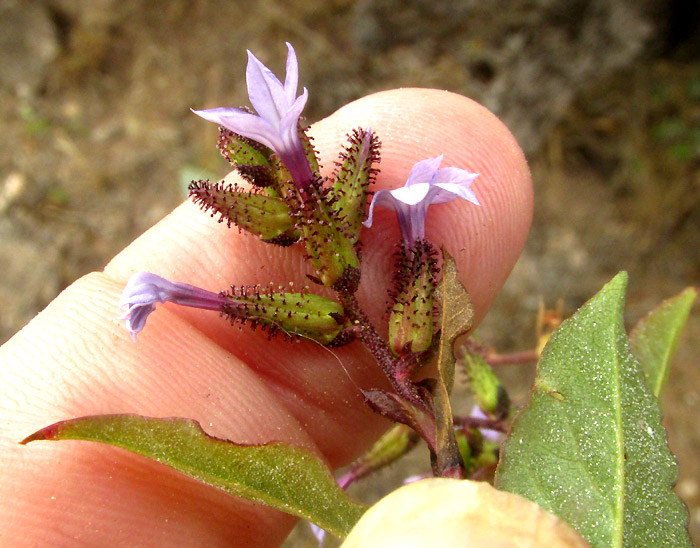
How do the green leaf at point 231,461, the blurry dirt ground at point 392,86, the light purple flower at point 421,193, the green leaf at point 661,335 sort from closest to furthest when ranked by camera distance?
the green leaf at point 231,461
the light purple flower at point 421,193
the green leaf at point 661,335
the blurry dirt ground at point 392,86

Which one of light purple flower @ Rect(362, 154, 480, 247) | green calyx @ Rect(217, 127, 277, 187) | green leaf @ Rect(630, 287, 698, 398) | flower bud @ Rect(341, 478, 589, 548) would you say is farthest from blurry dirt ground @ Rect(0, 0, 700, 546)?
flower bud @ Rect(341, 478, 589, 548)

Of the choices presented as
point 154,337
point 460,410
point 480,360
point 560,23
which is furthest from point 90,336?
point 560,23

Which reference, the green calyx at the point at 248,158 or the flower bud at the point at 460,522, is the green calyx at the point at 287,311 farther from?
the flower bud at the point at 460,522

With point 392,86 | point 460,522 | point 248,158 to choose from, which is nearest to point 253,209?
point 248,158

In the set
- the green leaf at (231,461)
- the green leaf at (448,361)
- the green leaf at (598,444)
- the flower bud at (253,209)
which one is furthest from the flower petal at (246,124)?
the green leaf at (598,444)

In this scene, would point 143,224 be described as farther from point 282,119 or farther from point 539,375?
point 539,375
